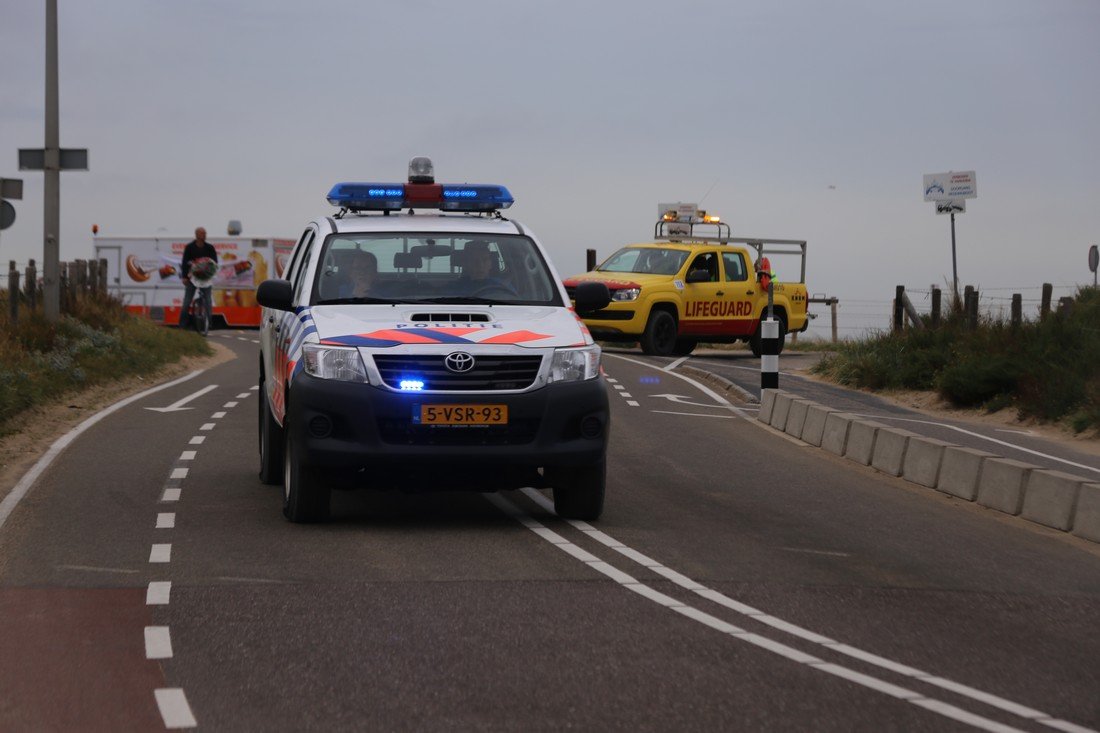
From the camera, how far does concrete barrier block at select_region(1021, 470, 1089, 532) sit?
1139 cm

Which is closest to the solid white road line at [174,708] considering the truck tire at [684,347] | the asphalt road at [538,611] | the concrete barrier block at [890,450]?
the asphalt road at [538,611]

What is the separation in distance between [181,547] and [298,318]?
1944 mm

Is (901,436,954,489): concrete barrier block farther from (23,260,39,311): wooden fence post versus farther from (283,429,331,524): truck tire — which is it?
(23,260,39,311): wooden fence post

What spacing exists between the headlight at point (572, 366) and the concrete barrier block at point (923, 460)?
4466mm

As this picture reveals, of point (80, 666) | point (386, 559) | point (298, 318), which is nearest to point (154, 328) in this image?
point (298, 318)

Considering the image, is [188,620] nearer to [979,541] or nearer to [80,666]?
[80,666]

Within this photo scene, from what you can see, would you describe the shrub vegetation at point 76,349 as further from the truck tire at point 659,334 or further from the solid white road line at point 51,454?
the truck tire at point 659,334

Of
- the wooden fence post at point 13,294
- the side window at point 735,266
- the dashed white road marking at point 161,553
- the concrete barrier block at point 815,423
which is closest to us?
the dashed white road marking at point 161,553

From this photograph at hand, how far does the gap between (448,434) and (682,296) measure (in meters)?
21.4

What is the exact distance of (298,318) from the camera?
430 inches

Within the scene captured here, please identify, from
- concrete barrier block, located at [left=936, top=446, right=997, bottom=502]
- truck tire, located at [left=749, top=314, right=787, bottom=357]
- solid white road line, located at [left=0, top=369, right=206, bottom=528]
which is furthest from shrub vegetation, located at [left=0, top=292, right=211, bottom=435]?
truck tire, located at [left=749, top=314, right=787, bottom=357]

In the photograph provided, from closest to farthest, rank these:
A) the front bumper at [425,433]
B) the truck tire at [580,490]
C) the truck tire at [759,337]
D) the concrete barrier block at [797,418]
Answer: the front bumper at [425,433] < the truck tire at [580,490] < the concrete barrier block at [797,418] < the truck tire at [759,337]

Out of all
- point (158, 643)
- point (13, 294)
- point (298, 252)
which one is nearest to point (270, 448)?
point (298, 252)

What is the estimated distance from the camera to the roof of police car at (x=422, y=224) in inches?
459
